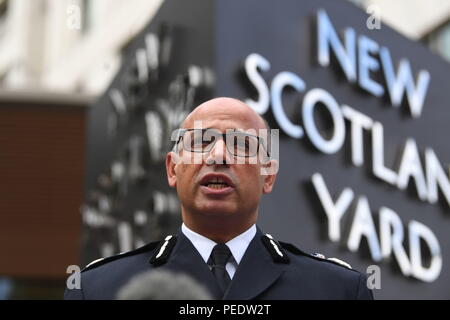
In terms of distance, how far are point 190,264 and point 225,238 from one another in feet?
0.46

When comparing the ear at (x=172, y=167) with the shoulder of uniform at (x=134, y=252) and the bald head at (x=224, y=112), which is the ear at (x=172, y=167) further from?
the shoulder of uniform at (x=134, y=252)

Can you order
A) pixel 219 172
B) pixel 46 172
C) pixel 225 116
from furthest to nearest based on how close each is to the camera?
1. pixel 46 172
2. pixel 225 116
3. pixel 219 172

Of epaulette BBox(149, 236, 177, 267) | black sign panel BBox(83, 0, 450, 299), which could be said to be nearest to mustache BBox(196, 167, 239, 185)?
epaulette BBox(149, 236, 177, 267)

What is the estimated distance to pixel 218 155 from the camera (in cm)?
209

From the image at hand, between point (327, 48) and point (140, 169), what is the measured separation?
3325mm

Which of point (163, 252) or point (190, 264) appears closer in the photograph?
point (190, 264)

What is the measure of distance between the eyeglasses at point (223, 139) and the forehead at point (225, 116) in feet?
0.08

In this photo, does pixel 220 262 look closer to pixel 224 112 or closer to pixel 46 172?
pixel 224 112

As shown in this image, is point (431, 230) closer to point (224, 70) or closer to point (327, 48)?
point (327, 48)

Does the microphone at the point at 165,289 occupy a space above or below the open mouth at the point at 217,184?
below

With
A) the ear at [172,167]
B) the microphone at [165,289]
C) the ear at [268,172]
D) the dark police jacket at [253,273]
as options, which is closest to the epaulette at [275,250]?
the dark police jacket at [253,273]

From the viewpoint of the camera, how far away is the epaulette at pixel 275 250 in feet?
7.72

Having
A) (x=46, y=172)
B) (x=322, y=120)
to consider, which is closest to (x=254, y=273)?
(x=322, y=120)
